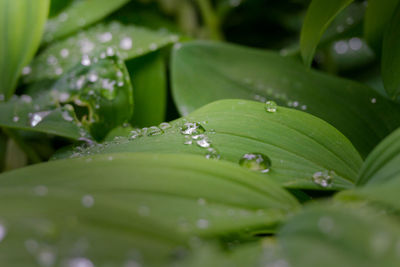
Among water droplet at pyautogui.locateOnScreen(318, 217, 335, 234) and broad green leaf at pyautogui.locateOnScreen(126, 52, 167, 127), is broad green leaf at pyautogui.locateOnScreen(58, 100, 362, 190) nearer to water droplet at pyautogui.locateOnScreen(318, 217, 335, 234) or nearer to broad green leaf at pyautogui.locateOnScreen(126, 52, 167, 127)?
water droplet at pyautogui.locateOnScreen(318, 217, 335, 234)

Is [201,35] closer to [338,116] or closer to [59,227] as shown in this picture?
[338,116]

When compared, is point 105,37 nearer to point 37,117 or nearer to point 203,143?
point 37,117

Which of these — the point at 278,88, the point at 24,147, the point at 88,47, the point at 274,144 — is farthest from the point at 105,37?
the point at 274,144

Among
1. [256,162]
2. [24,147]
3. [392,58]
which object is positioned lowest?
[24,147]

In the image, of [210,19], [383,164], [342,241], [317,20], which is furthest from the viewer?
[210,19]

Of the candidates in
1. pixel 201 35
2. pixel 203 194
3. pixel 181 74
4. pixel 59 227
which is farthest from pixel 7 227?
pixel 201 35

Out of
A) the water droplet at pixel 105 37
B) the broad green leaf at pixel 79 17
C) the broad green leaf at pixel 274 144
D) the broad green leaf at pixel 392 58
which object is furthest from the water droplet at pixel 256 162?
the broad green leaf at pixel 79 17
